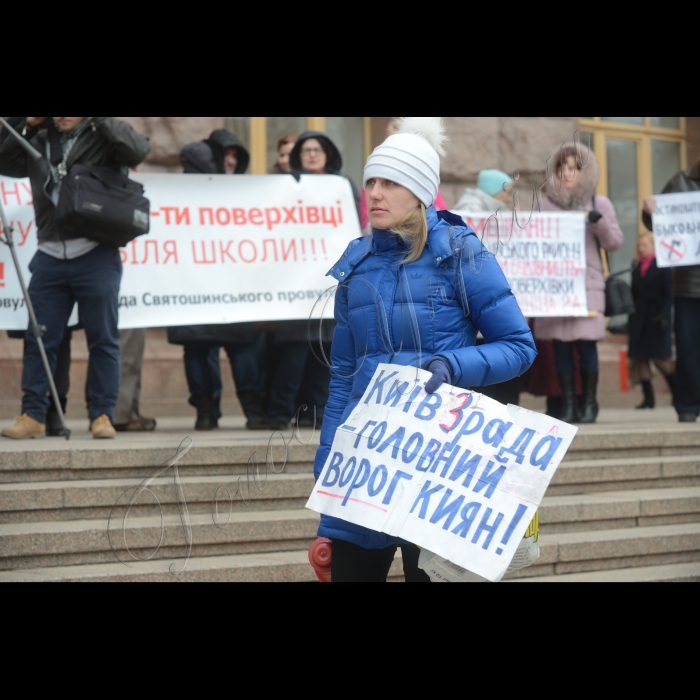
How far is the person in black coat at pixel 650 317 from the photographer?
10.2 metres

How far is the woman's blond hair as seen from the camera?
2.96 metres

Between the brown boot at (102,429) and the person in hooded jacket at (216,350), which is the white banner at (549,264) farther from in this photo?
the brown boot at (102,429)

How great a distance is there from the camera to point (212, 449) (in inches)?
214

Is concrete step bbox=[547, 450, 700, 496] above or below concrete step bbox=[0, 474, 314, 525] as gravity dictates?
below

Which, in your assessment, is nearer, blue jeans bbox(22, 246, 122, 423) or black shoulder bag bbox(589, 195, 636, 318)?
blue jeans bbox(22, 246, 122, 423)

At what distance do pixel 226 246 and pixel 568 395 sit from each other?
2.56 m

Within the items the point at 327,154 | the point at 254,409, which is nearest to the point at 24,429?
the point at 254,409

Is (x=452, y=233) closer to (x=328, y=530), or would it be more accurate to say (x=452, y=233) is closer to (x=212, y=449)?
(x=328, y=530)

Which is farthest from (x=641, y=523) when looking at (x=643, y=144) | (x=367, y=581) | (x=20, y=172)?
(x=643, y=144)

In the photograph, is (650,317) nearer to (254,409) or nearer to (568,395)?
(568,395)

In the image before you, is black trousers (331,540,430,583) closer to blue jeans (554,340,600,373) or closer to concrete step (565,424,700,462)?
concrete step (565,424,700,462)

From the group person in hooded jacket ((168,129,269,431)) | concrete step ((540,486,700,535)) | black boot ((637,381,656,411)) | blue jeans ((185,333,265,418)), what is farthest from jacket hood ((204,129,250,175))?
black boot ((637,381,656,411))

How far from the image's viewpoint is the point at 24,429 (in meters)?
5.71

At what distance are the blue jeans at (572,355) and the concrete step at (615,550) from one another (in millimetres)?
1860
